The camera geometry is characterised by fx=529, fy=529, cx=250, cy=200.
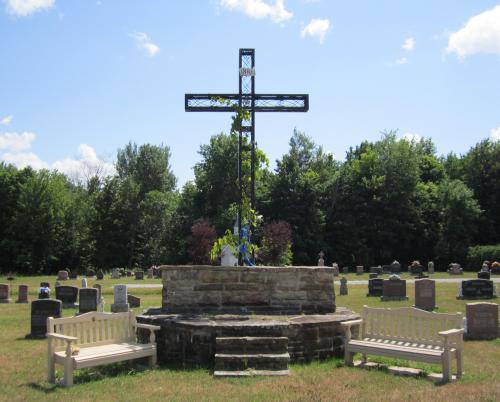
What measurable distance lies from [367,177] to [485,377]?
143 ft

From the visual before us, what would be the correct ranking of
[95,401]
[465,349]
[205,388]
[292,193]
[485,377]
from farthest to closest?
1. [292,193]
2. [465,349]
3. [485,377]
4. [205,388]
5. [95,401]

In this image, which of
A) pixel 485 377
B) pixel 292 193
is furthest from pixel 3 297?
pixel 292 193

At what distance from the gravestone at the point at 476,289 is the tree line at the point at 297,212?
24537 millimetres

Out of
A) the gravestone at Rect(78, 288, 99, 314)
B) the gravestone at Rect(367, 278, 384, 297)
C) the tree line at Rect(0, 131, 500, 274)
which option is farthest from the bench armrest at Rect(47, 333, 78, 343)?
the tree line at Rect(0, 131, 500, 274)

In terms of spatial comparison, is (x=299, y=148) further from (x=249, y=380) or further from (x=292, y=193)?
(x=249, y=380)

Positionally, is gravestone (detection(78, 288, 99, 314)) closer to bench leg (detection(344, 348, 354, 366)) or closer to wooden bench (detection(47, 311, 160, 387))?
wooden bench (detection(47, 311, 160, 387))

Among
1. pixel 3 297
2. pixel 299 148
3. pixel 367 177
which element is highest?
pixel 299 148

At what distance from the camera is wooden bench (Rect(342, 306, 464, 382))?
7.03m

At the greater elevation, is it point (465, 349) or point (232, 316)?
point (232, 316)

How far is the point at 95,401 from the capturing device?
6086 millimetres

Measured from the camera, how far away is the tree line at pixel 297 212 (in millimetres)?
45156

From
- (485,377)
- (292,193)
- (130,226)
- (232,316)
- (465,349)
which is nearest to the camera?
(485,377)

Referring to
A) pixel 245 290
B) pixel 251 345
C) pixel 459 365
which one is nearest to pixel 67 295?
pixel 245 290

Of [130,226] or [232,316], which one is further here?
[130,226]
